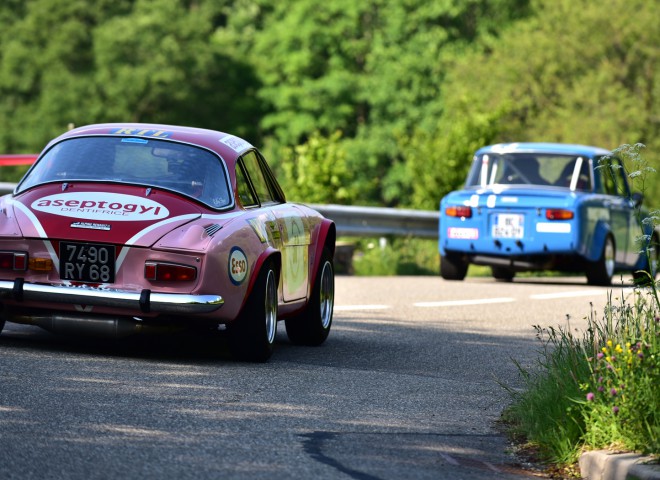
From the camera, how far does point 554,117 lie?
6034cm

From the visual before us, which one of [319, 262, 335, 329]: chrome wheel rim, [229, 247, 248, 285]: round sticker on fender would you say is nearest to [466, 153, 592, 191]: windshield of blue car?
[319, 262, 335, 329]: chrome wheel rim

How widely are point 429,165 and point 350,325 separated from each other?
22.0 meters

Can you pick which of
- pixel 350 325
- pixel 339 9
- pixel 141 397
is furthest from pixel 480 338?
pixel 339 9

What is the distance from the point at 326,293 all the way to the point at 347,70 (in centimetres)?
5950

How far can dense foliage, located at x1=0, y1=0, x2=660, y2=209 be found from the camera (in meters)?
59.3

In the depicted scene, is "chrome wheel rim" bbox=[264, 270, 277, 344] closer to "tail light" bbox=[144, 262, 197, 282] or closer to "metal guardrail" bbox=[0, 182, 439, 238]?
"tail light" bbox=[144, 262, 197, 282]

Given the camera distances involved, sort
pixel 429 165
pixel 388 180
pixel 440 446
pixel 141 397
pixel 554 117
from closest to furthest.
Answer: pixel 440 446 < pixel 141 397 < pixel 429 165 < pixel 554 117 < pixel 388 180

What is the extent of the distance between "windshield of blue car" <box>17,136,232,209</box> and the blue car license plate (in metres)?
0.69

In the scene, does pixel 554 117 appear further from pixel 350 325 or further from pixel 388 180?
pixel 350 325

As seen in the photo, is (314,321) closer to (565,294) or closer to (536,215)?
(565,294)

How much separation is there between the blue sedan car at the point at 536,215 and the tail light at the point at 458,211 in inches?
0.5

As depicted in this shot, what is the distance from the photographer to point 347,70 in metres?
70.6

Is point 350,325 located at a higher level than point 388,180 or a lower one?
higher

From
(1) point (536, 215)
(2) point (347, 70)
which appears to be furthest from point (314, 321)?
(2) point (347, 70)
